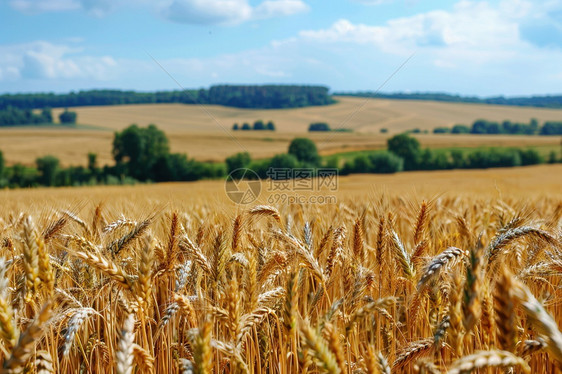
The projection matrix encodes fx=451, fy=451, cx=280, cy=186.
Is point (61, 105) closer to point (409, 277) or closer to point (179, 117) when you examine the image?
point (179, 117)

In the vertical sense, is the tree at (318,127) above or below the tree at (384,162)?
above

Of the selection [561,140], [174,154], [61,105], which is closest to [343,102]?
[561,140]

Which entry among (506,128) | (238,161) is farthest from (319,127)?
(506,128)

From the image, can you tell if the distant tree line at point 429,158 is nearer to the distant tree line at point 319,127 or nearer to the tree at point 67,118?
the distant tree line at point 319,127

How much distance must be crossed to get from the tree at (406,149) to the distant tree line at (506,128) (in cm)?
2196

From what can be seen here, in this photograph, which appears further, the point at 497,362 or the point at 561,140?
the point at 561,140

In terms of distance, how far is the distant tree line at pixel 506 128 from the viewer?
267 ft

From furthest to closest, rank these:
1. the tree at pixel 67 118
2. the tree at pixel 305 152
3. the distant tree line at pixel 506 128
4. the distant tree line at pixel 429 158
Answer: the tree at pixel 67 118 → the distant tree line at pixel 506 128 → the tree at pixel 305 152 → the distant tree line at pixel 429 158

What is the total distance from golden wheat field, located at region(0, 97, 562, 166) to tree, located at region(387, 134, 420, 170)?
130 inches

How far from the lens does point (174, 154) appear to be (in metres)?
58.3

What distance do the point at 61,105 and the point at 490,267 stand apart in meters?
116

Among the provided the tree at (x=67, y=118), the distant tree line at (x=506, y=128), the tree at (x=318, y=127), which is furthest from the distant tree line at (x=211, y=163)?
the tree at (x=67, y=118)

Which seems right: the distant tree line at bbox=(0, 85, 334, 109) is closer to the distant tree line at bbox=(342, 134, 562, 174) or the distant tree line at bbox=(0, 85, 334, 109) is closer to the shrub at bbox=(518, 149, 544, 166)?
the distant tree line at bbox=(342, 134, 562, 174)

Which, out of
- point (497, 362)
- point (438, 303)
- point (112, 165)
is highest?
point (497, 362)
